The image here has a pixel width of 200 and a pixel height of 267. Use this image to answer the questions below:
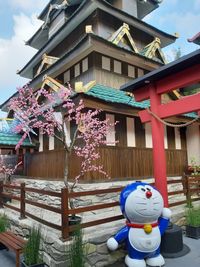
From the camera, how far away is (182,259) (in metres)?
5.55

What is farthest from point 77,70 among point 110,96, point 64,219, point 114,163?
point 64,219

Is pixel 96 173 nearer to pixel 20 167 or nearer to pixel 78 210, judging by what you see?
pixel 78 210

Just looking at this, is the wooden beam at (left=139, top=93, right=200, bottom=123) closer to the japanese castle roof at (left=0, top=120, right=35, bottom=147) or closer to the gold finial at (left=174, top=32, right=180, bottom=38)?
the japanese castle roof at (left=0, top=120, right=35, bottom=147)

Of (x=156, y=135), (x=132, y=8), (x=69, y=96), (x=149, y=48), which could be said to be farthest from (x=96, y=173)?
(x=132, y=8)

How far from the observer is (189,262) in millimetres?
5387

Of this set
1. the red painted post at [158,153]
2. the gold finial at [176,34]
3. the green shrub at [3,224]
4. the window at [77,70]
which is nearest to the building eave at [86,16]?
the gold finial at [176,34]

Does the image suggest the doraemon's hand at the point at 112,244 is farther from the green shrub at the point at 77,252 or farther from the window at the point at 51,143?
the window at the point at 51,143

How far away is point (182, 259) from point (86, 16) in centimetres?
1295

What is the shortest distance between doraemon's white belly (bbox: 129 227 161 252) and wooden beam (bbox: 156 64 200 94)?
331 centimetres

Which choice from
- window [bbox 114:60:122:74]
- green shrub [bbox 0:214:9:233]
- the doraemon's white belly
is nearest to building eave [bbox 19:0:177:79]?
window [bbox 114:60:122:74]

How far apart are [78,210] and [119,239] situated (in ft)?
3.46

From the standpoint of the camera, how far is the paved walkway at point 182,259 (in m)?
5.34

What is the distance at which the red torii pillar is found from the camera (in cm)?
571

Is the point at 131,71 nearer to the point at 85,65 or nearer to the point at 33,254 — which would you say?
the point at 85,65
